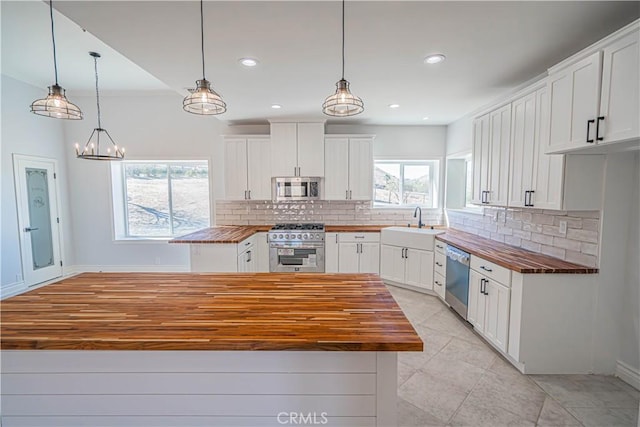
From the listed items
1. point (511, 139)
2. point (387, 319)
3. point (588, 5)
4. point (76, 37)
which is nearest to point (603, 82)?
point (588, 5)

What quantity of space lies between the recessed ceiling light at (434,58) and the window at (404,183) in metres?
2.54

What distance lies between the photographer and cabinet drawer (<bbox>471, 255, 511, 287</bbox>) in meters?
2.36

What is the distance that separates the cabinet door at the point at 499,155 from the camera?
284 centimetres

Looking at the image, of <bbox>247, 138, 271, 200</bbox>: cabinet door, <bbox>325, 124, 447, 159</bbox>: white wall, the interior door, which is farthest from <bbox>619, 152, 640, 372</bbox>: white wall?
Answer: the interior door

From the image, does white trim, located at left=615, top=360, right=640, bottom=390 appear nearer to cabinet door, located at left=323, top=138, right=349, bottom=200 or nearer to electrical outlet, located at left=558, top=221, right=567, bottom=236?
electrical outlet, located at left=558, top=221, right=567, bottom=236

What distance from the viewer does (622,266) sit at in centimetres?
215

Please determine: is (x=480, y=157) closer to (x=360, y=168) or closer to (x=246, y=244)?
(x=360, y=168)

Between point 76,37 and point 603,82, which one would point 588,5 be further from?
point 76,37

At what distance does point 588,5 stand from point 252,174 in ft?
13.4

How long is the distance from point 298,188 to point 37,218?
4304 mm

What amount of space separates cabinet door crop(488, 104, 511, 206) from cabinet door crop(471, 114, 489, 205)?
86 mm

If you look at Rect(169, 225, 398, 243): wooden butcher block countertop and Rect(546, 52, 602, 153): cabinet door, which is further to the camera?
Rect(169, 225, 398, 243): wooden butcher block countertop

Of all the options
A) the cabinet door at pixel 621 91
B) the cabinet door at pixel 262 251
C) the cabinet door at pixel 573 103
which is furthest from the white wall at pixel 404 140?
the cabinet door at pixel 621 91

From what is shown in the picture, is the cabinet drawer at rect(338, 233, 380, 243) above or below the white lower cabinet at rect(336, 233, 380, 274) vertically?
above
